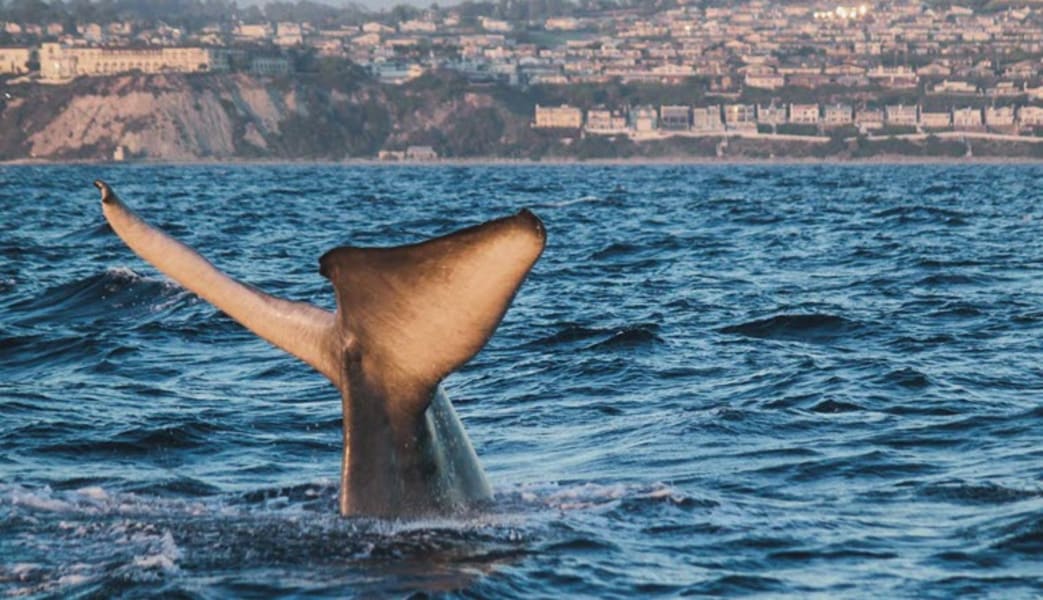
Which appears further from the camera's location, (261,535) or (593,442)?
(593,442)

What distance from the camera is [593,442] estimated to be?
39.9 feet

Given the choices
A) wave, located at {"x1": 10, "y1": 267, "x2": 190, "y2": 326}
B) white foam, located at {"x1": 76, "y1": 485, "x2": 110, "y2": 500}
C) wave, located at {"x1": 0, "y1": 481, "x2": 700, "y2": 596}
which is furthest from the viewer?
wave, located at {"x1": 10, "y1": 267, "x2": 190, "y2": 326}

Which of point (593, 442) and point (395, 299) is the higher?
point (395, 299)

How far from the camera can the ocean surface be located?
8227 millimetres

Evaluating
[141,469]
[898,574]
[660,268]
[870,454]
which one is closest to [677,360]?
[870,454]

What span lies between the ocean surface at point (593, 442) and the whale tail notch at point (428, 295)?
46.8 inches

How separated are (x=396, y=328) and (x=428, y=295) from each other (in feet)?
1.07

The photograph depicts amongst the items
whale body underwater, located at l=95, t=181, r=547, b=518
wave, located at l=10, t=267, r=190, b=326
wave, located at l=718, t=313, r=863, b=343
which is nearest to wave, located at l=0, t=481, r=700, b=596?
whale body underwater, located at l=95, t=181, r=547, b=518

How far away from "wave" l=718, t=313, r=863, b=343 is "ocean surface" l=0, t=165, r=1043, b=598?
0.07 m

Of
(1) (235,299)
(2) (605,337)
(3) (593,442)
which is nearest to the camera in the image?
(1) (235,299)

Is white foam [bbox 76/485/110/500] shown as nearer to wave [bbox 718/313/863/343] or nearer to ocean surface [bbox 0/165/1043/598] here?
ocean surface [bbox 0/165/1043/598]

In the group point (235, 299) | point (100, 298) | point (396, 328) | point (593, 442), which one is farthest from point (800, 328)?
point (396, 328)

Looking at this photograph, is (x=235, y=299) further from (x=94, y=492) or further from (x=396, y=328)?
(x=94, y=492)

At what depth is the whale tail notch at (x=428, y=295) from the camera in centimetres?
611
